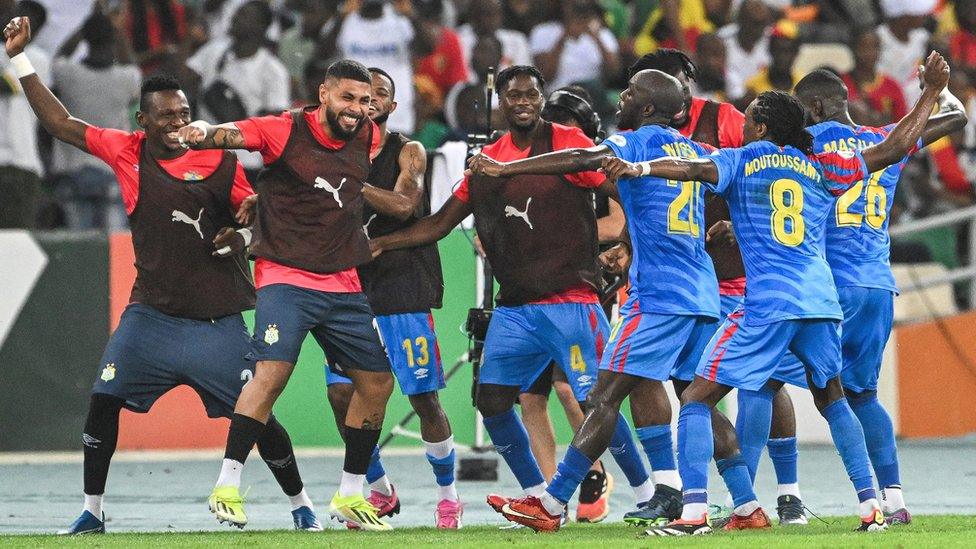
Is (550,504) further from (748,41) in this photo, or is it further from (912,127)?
(748,41)

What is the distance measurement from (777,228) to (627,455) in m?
2.01

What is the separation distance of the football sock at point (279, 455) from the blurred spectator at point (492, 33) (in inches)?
317

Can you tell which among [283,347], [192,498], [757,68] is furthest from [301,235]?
[757,68]

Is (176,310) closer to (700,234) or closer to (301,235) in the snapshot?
(301,235)

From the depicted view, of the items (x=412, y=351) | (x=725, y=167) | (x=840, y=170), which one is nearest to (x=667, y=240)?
(x=725, y=167)

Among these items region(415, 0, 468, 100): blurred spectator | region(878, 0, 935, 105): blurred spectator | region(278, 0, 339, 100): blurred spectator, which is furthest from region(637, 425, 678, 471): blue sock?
region(878, 0, 935, 105): blurred spectator

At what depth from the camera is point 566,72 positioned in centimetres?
1708

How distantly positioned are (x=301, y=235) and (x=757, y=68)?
9729 mm

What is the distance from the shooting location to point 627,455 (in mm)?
9906

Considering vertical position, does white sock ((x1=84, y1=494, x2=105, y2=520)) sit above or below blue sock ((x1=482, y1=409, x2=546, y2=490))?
below

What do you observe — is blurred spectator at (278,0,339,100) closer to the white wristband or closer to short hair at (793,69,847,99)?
the white wristband

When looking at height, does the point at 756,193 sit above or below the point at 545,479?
above

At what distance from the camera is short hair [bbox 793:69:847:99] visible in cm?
938

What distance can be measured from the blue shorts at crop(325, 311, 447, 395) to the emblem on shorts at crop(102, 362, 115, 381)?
1274 millimetres
